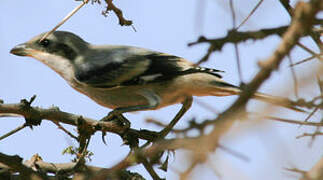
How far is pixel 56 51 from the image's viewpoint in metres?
5.21

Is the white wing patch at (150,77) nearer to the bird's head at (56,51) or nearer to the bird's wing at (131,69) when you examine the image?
the bird's wing at (131,69)

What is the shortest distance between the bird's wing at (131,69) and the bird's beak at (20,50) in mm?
677

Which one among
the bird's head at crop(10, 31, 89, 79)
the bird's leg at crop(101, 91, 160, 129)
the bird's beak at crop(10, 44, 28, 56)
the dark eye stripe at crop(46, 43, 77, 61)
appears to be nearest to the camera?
the bird's leg at crop(101, 91, 160, 129)

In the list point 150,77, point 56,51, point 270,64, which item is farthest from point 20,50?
point 270,64

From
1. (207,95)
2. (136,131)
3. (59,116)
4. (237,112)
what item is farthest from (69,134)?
(237,112)

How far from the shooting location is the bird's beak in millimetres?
4974

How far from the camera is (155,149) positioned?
1.53 metres

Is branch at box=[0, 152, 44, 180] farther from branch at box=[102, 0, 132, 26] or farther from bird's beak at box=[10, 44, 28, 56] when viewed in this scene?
bird's beak at box=[10, 44, 28, 56]

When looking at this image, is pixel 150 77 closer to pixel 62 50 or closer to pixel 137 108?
pixel 137 108

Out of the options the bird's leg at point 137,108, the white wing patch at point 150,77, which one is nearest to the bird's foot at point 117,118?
the bird's leg at point 137,108

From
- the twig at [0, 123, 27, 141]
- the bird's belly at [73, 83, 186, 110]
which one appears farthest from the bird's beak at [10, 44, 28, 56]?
the twig at [0, 123, 27, 141]

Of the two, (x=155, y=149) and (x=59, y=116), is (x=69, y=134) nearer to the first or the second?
(x=59, y=116)

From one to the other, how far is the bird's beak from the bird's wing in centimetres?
68

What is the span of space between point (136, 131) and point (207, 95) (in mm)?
892
